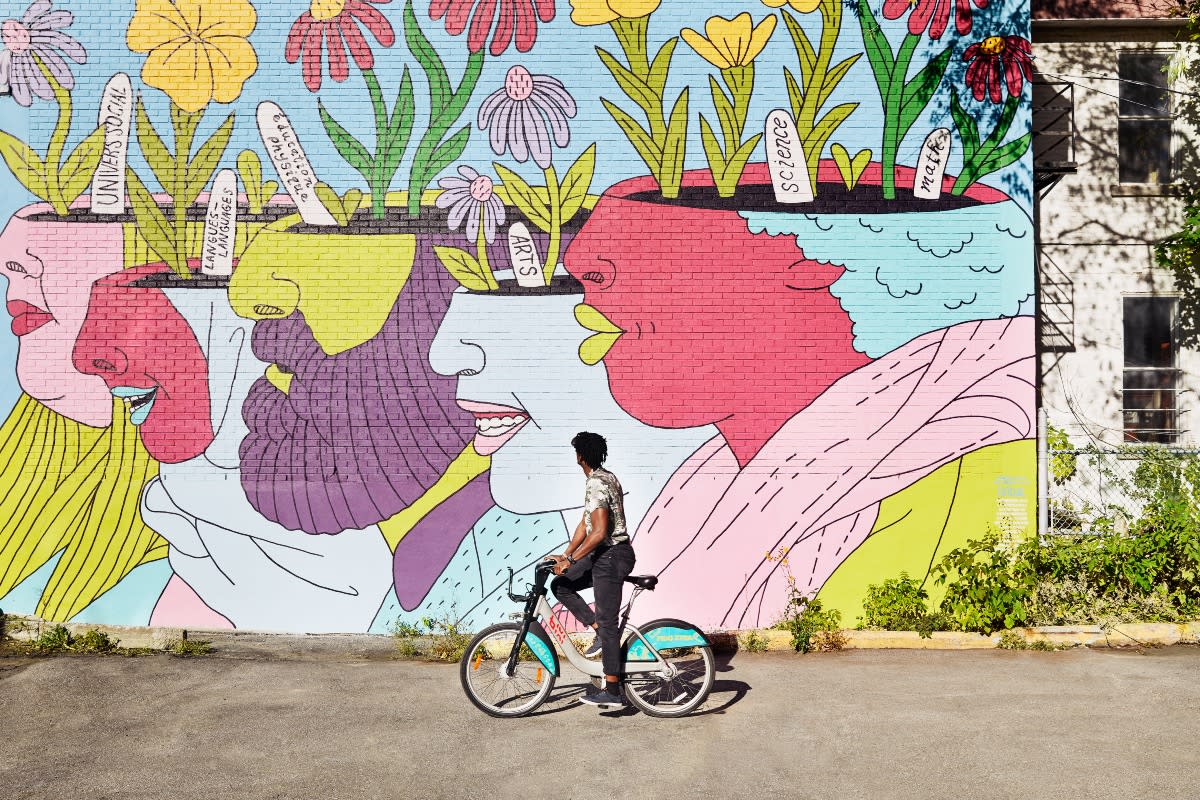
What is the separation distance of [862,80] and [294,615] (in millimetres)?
7452

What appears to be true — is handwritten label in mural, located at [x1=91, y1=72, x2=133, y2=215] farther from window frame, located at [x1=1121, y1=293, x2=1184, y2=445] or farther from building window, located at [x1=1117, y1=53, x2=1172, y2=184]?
building window, located at [x1=1117, y1=53, x2=1172, y2=184]

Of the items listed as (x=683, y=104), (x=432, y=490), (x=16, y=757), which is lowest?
(x=16, y=757)

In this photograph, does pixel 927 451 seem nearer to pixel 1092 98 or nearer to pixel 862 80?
pixel 862 80

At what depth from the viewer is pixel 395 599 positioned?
9.45 m

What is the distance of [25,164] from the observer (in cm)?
964

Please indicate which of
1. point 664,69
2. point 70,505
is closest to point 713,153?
point 664,69

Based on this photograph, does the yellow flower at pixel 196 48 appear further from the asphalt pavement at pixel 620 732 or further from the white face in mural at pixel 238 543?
the asphalt pavement at pixel 620 732

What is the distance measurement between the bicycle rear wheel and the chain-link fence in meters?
4.28

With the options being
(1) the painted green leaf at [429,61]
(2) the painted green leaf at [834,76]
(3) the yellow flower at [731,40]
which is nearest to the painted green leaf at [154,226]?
(1) the painted green leaf at [429,61]

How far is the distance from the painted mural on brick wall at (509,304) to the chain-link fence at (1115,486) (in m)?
0.48

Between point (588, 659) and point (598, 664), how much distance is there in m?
0.09

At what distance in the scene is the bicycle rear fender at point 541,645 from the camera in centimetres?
714

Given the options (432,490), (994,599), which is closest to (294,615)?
(432,490)

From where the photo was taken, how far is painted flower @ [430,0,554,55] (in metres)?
9.57
